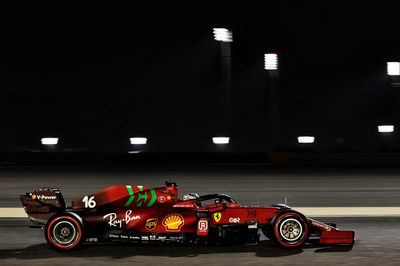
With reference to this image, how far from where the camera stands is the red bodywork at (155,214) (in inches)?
301

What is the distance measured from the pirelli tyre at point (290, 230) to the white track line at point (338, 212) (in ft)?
11.4

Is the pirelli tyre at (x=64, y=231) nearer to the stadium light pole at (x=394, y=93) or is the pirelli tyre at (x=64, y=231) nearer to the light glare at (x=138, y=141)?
the light glare at (x=138, y=141)

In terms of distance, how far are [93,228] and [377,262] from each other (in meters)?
3.33

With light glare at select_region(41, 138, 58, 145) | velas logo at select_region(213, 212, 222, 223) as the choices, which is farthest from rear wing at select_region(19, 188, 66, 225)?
light glare at select_region(41, 138, 58, 145)

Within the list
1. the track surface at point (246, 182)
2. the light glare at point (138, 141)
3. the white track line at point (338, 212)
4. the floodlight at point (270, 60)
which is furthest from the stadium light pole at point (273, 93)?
the white track line at point (338, 212)

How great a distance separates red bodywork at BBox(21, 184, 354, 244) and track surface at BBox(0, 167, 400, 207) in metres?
5.43

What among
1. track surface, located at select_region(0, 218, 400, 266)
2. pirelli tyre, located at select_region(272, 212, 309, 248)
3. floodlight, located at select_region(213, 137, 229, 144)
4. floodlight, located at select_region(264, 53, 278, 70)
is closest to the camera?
track surface, located at select_region(0, 218, 400, 266)

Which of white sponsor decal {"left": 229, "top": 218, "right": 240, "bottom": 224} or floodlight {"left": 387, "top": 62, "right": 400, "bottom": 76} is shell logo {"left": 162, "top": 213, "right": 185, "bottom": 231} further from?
floodlight {"left": 387, "top": 62, "right": 400, "bottom": 76}

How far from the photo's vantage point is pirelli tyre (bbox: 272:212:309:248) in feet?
24.9

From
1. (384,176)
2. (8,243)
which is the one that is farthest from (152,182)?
(8,243)

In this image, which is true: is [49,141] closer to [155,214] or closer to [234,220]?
[155,214]

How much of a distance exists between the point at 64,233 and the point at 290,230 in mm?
2735

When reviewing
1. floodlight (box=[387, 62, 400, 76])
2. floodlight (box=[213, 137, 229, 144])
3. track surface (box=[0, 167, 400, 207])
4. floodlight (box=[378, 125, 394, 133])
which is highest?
floodlight (box=[387, 62, 400, 76])

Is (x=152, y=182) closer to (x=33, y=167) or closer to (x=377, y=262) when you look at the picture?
(x=33, y=167)
